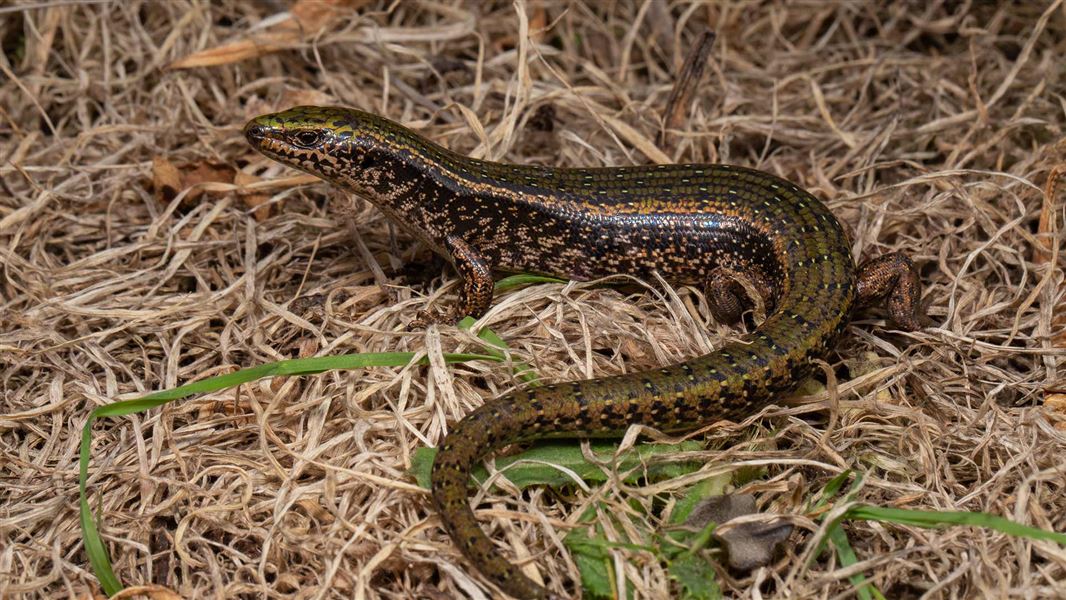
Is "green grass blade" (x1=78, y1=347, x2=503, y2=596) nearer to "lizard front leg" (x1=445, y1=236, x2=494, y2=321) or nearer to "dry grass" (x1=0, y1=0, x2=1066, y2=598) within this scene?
"dry grass" (x1=0, y1=0, x2=1066, y2=598)

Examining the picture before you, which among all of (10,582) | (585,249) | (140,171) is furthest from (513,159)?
(10,582)

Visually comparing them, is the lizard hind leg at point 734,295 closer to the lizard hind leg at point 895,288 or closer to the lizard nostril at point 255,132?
the lizard hind leg at point 895,288

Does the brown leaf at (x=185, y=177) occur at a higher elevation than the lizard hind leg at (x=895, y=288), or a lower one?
lower

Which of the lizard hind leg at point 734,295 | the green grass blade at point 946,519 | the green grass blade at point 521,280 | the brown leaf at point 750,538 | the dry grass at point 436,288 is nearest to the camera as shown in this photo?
the green grass blade at point 946,519

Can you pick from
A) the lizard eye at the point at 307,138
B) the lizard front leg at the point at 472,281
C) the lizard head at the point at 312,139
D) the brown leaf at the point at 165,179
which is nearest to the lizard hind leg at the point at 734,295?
the lizard front leg at the point at 472,281

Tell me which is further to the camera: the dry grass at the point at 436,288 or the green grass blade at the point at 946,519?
the dry grass at the point at 436,288

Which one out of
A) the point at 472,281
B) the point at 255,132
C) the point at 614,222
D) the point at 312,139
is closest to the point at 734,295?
the point at 614,222

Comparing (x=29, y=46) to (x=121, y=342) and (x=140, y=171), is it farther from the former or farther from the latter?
(x=121, y=342)
